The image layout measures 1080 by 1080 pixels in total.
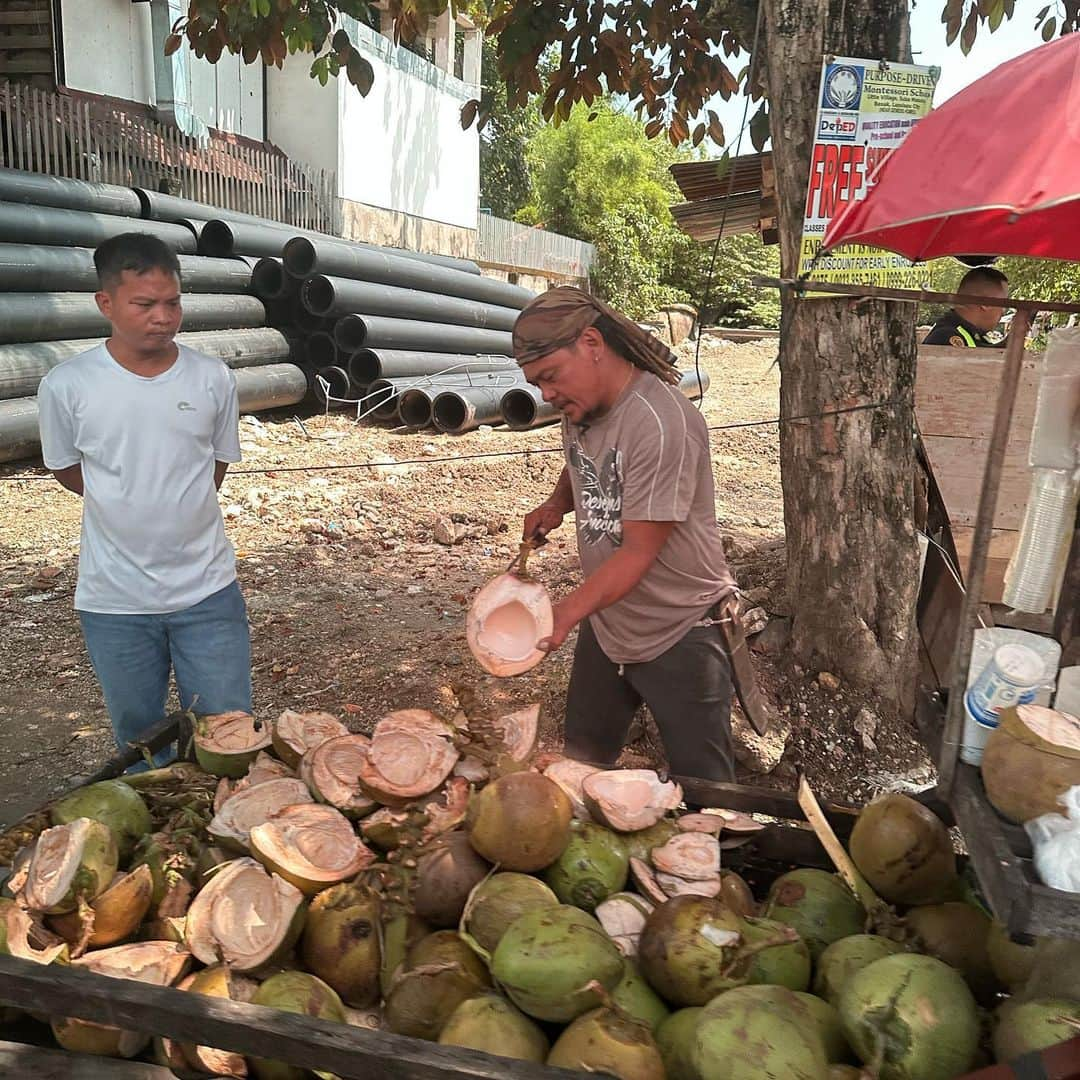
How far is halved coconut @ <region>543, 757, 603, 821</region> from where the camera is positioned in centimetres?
185

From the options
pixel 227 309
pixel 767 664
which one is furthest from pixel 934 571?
pixel 227 309

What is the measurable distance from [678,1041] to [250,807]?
2.98 ft

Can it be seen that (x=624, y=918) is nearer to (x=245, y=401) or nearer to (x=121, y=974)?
(x=121, y=974)

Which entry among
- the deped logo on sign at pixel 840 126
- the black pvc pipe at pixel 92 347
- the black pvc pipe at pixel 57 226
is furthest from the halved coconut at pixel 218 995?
the black pvc pipe at pixel 57 226

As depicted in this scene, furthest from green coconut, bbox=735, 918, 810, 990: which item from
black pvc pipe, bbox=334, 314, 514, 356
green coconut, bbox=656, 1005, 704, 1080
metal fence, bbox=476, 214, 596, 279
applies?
metal fence, bbox=476, 214, 596, 279

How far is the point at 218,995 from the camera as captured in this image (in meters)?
1.45

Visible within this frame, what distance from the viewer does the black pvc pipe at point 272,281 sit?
32.8 feet

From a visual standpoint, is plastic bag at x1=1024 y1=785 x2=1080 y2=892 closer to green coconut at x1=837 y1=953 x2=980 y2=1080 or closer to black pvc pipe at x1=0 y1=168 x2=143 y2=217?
green coconut at x1=837 y1=953 x2=980 y2=1080

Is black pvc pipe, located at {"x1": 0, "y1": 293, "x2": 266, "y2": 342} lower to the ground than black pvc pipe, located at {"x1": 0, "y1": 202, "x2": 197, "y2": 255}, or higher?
lower

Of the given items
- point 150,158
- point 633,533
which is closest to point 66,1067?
point 633,533

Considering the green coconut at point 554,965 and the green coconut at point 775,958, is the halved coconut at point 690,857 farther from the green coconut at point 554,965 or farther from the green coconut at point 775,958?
the green coconut at point 554,965

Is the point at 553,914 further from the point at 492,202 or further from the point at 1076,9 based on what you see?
the point at 492,202

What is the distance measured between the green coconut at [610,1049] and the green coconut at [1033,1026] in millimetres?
441

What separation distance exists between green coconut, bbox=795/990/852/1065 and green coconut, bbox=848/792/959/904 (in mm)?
319
